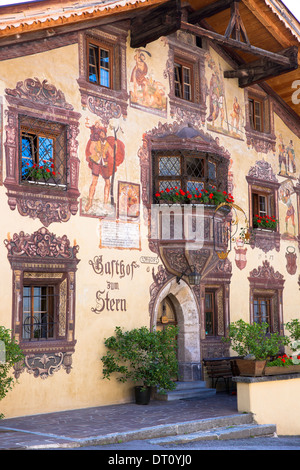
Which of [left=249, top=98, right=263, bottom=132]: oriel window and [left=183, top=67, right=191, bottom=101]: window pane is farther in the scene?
[left=249, top=98, right=263, bottom=132]: oriel window

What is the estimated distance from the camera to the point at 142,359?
12.7 metres

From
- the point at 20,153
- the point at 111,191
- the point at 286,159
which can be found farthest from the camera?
the point at 286,159

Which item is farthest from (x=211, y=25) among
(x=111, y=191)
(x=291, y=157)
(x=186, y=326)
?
(x=186, y=326)

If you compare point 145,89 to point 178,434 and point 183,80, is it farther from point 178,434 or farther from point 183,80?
point 178,434

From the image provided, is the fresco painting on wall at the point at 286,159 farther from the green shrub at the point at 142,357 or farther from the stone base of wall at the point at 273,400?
the stone base of wall at the point at 273,400

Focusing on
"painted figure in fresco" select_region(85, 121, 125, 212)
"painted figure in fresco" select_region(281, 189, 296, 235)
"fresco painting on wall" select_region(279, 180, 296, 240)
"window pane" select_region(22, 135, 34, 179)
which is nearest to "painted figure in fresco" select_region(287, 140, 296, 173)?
"fresco painting on wall" select_region(279, 180, 296, 240)

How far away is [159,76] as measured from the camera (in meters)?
14.6

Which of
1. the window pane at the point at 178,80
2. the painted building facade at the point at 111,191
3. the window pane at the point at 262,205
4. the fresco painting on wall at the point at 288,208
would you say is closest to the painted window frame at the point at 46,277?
the painted building facade at the point at 111,191

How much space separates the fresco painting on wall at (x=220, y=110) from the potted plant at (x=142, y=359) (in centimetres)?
569

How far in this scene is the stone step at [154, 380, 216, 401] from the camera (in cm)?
1345

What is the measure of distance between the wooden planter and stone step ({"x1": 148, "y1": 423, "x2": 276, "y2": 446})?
0.89 m

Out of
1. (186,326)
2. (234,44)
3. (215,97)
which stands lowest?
(186,326)

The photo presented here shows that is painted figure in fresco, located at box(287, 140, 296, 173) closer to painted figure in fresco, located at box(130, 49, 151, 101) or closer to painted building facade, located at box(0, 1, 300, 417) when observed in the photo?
painted building facade, located at box(0, 1, 300, 417)

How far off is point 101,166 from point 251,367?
4955 millimetres
